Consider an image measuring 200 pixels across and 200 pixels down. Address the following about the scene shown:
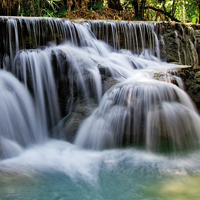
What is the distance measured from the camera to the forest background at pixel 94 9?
29.9 feet

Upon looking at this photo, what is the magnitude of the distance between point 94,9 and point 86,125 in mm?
8025

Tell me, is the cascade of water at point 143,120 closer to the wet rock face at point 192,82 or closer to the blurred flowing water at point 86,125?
the blurred flowing water at point 86,125

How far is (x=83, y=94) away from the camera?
5.40 meters

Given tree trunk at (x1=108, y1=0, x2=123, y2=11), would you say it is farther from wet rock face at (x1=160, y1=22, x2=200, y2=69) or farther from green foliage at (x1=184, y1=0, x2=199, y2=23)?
wet rock face at (x1=160, y1=22, x2=200, y2=69)

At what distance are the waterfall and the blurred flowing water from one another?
2 cm

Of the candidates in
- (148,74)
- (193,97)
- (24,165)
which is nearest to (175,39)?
(148,74)

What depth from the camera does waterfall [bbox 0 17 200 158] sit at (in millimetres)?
4336

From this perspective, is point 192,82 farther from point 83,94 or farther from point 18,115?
point 18,115

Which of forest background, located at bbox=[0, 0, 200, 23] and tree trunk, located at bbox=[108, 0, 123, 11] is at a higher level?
tree trunk, located at bbox=[108, 0, 123, 11]

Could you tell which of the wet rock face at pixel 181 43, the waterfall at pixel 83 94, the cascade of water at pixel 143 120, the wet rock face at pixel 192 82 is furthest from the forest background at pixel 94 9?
the cascade of water at pixel 143 120

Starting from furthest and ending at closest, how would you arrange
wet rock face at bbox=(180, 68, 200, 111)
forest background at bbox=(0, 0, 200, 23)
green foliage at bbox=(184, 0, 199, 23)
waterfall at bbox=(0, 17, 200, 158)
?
green foliage at bbox=(184, 0, 199, 23)
forest background at bbox=(0, 0, 200, 23)
wet rock face at bbox=(180, 68, 200, 111)
waterfall at bbox=(0, 17, 200, 158)

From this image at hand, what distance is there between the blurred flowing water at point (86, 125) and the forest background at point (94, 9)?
326 centimetres

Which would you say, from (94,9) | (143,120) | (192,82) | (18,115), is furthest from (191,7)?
(18,115)

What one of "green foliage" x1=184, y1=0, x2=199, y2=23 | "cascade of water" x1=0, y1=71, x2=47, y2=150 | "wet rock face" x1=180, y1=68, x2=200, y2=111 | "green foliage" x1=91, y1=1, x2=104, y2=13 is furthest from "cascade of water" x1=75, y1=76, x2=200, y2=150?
"green foliage" x1=184, y1=0, x2=199, y2=23
